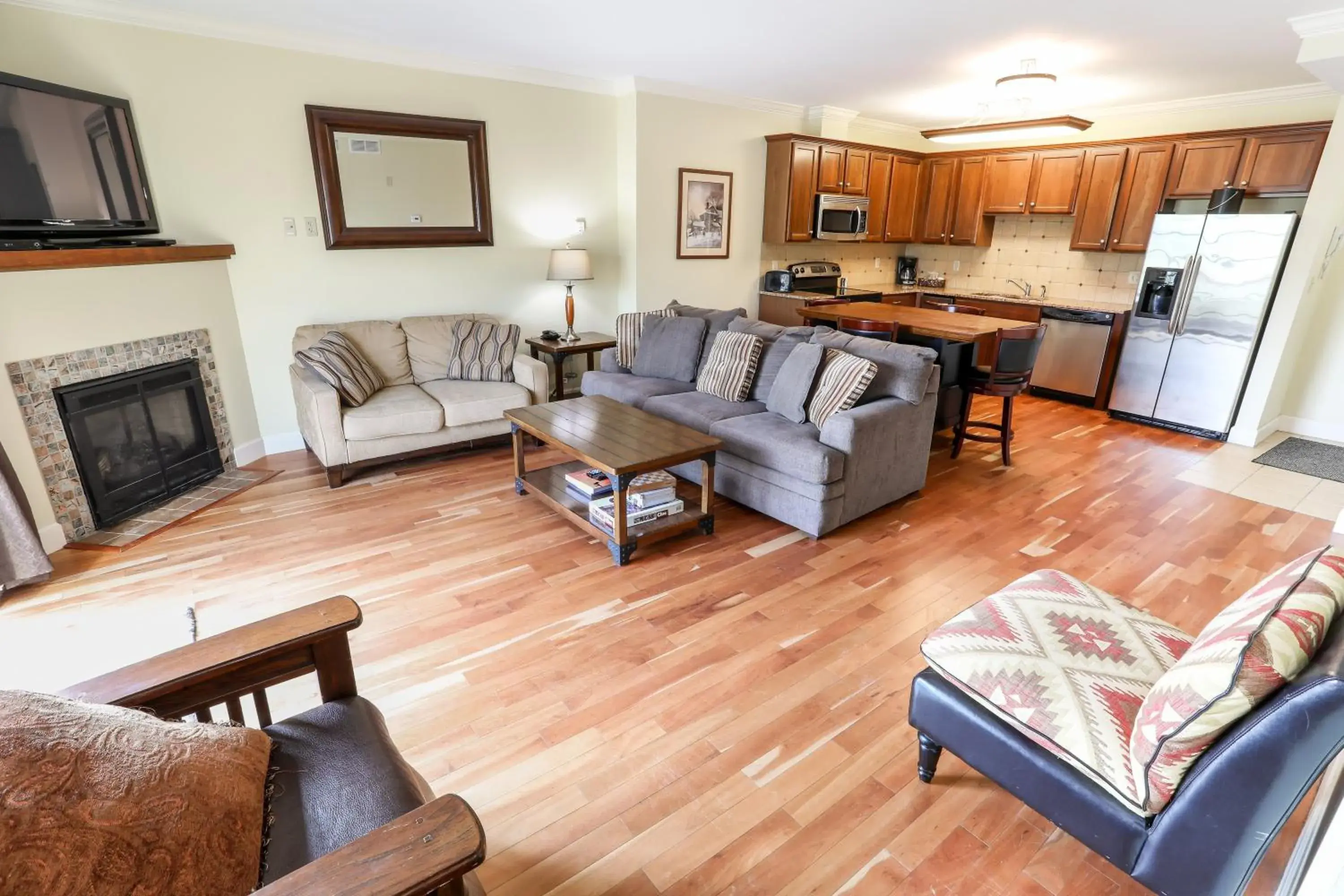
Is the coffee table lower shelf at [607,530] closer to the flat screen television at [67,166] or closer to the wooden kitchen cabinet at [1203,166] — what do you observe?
the flat screen television at [67,166]

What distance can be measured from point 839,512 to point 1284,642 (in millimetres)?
2055

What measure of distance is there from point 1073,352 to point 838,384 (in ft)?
11.6

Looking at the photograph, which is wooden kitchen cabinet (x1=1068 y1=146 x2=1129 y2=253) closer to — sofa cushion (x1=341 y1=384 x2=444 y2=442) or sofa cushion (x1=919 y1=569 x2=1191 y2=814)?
sofa cushion (x1=919 y1=569 x2=1191 y2=814)

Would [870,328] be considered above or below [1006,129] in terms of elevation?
below

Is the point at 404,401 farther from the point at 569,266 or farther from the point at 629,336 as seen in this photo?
the point at 569,266

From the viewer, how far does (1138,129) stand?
215 inches

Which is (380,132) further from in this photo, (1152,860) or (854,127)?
(1152,860)

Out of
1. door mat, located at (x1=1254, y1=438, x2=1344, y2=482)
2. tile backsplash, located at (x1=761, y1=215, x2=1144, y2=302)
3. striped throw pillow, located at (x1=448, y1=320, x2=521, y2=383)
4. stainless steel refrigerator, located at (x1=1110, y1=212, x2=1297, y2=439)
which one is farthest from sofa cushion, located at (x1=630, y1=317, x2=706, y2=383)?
door mat, located at (x1=1254, y1=438, x2=1344, y2=482)

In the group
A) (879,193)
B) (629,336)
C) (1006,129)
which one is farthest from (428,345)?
(879,193)

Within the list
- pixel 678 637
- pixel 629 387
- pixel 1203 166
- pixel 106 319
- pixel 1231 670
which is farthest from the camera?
pixel 1203 166

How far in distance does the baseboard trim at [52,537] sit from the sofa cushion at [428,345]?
197cm

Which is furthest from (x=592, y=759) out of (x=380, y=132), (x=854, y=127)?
(x=854, y=127)

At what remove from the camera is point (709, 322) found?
4.25 metres

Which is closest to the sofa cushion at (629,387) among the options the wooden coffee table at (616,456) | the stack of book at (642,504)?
the wooden coffee table at (616,456)
